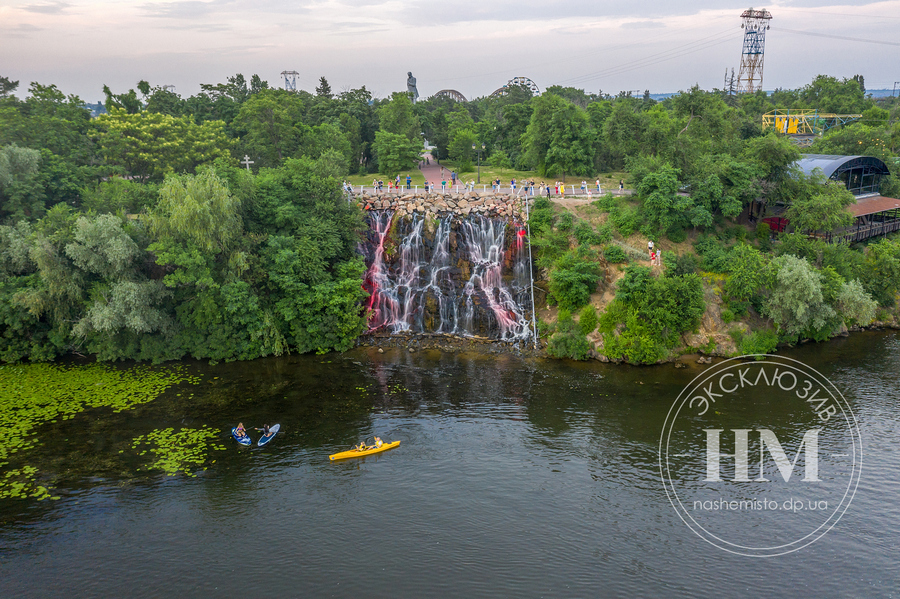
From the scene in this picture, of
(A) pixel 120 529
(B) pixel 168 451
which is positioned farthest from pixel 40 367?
(A) pixel 120 529

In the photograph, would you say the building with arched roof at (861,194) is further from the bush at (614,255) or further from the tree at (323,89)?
the tree at (323,89)

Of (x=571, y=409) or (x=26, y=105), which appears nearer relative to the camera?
(x=571, y=409)

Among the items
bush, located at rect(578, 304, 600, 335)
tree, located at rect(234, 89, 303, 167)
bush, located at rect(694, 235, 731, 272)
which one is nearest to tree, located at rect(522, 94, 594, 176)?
bush, located at rect(694, 235, 731, 272)

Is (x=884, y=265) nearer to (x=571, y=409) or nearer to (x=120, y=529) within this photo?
(x=571, y=409)

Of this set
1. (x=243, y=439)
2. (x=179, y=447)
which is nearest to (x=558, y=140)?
(x=243, y=439)

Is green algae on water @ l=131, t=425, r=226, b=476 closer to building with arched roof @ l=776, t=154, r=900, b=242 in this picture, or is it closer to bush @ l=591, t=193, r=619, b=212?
bush @ l=591, t=193, r=619, b=212

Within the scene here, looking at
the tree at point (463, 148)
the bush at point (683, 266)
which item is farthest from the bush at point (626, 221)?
the tree at point (463, 148)

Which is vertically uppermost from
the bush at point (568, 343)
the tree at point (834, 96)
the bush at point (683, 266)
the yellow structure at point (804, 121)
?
the tree at point (834, 96)
